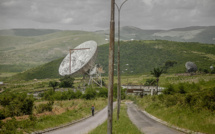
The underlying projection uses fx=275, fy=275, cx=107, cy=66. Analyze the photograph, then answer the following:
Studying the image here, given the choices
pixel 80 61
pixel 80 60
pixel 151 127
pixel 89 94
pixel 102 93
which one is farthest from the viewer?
pixel 102 93

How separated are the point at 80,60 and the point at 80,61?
0.37 m

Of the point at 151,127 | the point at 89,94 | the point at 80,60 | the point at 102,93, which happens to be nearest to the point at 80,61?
the point at 80,60

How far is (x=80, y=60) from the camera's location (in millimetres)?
73938

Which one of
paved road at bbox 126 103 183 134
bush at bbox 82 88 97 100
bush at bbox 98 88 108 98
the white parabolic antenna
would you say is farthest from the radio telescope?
paved road at bbox 126 103 183 134

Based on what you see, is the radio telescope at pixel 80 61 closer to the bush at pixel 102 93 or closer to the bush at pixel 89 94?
the bush at pixel 89 94

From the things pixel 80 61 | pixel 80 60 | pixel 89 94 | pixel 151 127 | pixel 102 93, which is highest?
pixel 80 60

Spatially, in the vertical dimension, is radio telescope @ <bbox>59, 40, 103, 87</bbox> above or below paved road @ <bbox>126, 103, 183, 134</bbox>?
above

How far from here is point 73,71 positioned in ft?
231

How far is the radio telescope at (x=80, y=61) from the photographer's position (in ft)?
233

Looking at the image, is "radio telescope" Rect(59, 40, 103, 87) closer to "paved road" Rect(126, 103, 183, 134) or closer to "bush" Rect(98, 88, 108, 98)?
"bush" Rect(98, 88, 108, 98)

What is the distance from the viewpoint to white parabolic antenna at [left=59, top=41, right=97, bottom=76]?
7119cm

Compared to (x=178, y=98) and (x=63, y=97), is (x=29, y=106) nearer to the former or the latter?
(x=178, y=98)

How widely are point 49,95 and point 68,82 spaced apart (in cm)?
3915

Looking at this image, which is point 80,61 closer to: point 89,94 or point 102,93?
point 89,94
